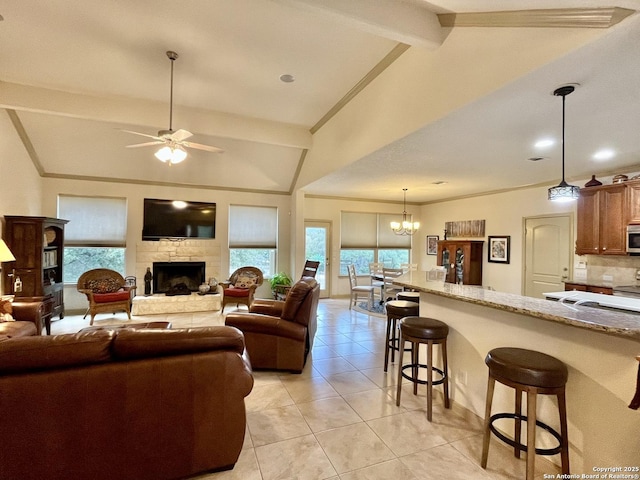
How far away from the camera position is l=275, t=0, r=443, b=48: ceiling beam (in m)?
2.06

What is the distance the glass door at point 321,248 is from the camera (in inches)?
299

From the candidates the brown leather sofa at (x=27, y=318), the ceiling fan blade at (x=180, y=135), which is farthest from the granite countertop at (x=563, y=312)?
the brown leather sofa at (x=27, y=318)

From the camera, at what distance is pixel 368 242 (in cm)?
809

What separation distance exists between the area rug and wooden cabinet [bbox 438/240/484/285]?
1866 millimetres

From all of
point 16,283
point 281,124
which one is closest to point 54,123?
point 16,283

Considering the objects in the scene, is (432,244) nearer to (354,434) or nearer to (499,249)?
(499,249)

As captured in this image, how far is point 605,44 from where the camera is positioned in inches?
66.8

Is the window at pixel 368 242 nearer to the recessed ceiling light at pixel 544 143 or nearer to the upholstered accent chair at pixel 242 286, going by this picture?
the upholstered accent chair at pixel 242 286

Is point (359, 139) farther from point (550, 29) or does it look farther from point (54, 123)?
point (54, 123)

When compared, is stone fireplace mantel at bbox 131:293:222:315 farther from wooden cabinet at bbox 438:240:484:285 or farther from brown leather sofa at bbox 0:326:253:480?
wooden cabinet at bbox 438:240:484:285

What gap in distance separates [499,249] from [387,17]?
18.5 ft

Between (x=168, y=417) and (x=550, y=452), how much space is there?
2156 mm

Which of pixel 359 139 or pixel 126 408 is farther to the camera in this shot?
pixel 359 139

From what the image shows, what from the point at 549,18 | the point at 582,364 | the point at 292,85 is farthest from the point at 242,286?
the point at 549,18
